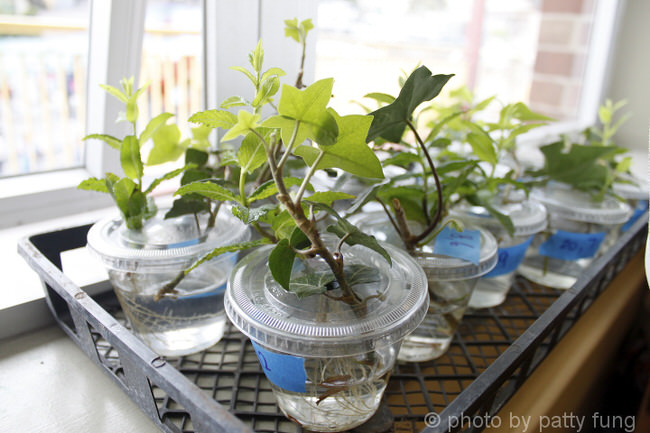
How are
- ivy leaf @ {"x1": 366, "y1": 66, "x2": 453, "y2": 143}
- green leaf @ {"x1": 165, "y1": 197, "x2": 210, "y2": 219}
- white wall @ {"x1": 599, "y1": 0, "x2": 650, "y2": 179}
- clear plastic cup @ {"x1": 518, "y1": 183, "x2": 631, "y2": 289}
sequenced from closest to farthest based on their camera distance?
ivy leaf @ {"x1": 366, "y1": 66, "x2": 453, "y2": 143}
green leaf @ {"x1": 165, "y1": 197, "x2": 210, "y2": 219}
clear plastic cup @ {"x1": 518, "y1": 183, "x2": 631, "y2": 289}
white wall @ {"x1": 599, "y1": 0, "x2": 650, "y2": 179}

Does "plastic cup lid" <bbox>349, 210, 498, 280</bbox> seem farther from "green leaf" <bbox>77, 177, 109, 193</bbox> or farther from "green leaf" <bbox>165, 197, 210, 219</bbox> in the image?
"green leaf" <bbox>77, 177, 109, 193</bbox>

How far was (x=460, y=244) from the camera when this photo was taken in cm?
58

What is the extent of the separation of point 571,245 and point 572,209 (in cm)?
6

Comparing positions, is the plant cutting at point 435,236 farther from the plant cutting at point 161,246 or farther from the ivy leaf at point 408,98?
the plant cutting at point 161,246

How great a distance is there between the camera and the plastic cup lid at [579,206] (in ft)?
2.55

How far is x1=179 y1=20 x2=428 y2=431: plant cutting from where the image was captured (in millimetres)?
372

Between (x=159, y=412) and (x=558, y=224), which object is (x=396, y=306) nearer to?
(x=159, y=412)

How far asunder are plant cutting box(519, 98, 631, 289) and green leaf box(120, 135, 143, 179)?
0.61m

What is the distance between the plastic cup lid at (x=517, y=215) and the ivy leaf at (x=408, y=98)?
10.9 inches

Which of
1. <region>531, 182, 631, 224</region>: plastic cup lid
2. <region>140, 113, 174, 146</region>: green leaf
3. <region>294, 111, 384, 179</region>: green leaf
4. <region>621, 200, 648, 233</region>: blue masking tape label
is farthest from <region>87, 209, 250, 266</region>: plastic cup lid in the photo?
<region>621, 200, 648, 233</region>: blue masking tape label

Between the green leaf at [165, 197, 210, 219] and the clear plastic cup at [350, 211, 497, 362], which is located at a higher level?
the green leaf at [165, 197, 210, 219]

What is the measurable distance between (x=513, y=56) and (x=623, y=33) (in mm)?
518

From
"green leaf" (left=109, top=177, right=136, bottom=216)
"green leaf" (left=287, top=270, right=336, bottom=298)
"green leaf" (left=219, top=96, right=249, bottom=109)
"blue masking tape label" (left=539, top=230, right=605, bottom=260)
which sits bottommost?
"blue masking tape label" (left=539, top=230, right=605, bottom=260)

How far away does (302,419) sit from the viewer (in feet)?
1.57
